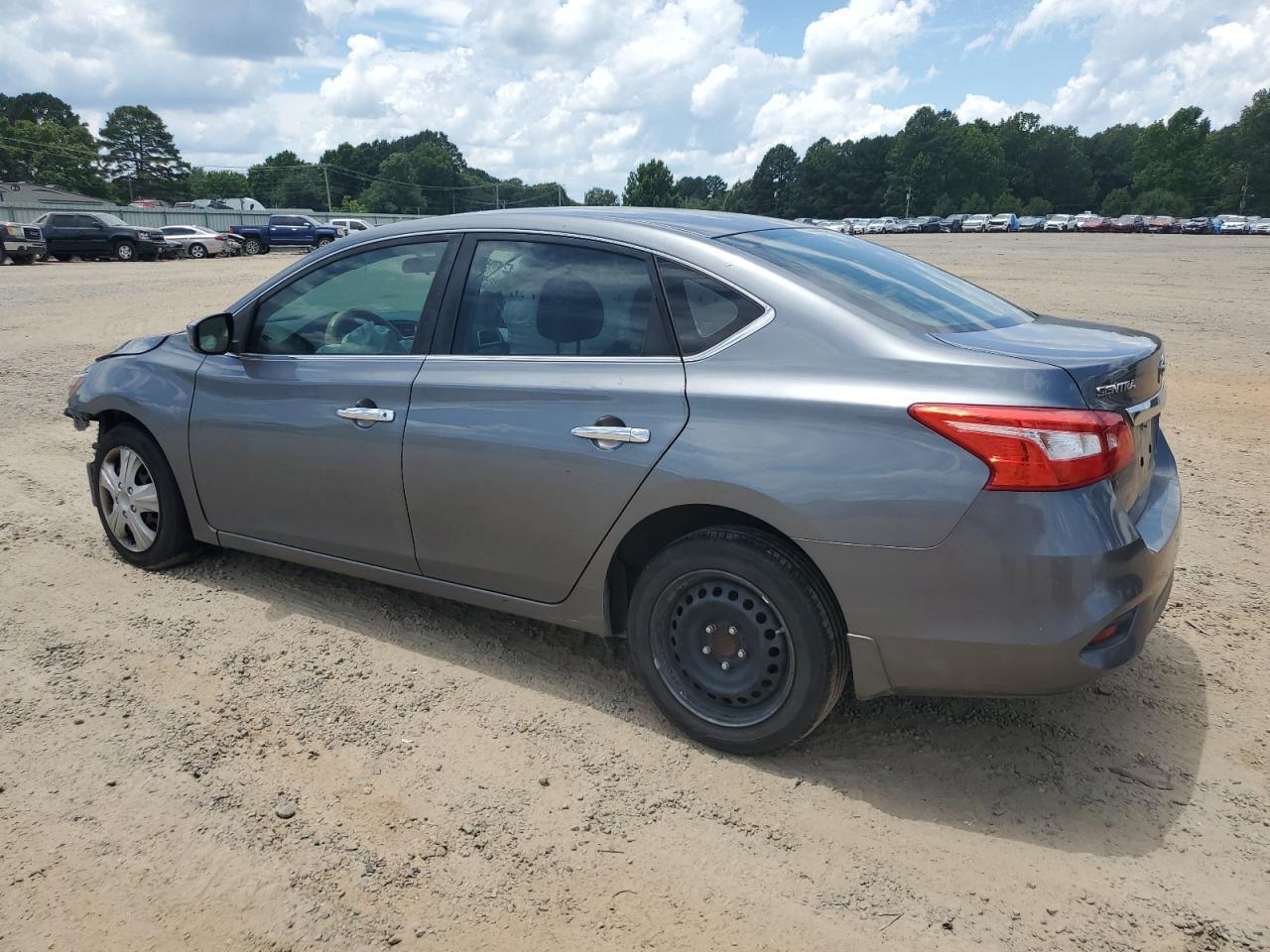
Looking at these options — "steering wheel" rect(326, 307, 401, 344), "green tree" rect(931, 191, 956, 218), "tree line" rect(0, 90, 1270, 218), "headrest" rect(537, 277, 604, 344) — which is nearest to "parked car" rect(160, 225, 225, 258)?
"steering wheel" rect(326, 307, 401, 344)

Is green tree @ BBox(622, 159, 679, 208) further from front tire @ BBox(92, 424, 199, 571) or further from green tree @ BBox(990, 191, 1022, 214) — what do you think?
front tire @ BBox(92, 424, 199, 571)

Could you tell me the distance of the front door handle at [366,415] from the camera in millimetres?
3660

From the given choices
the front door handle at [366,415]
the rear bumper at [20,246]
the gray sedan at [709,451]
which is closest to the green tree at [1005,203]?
the rear bumper at [20,246]

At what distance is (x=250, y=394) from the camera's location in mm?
4113

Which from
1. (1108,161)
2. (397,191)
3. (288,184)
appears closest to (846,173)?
(1108,161)

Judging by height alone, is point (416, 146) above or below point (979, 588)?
above

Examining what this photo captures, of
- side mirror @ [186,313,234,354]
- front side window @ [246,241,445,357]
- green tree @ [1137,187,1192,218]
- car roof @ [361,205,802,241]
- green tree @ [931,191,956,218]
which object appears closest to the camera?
car roof @ [361,205,802,241]

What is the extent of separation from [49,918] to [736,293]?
2.62 meters

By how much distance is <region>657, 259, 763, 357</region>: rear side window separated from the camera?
3088mm

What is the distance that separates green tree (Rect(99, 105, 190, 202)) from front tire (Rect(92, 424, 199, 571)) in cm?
12911

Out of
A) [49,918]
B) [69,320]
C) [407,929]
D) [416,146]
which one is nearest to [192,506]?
[49,918]

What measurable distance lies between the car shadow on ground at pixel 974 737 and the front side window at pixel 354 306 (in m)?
1.22

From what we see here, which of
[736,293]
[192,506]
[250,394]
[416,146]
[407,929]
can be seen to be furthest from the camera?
[416,146]

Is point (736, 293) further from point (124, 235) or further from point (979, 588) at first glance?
point (124, 235)
